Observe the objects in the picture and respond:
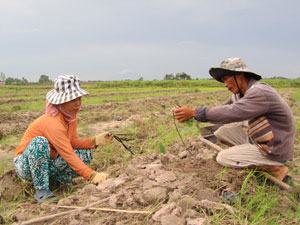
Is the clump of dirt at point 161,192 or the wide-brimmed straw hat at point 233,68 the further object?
the wide-brimmed straw hat at point 233,68

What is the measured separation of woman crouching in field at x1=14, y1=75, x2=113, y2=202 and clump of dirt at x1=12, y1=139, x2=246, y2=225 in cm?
30

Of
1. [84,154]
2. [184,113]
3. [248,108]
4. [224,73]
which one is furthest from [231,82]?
[84,154]

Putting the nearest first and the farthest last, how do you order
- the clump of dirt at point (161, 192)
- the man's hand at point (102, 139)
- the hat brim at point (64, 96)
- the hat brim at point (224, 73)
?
the clump of dirt at point (161, 192)
the hat brim at point (64, 96)
the hat brim at point (224, 73)
the man's hand at point (102, 139)

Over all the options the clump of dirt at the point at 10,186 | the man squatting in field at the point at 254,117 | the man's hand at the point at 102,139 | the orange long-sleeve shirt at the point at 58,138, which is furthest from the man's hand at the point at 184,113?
the clump of dirt at the point at 10,186

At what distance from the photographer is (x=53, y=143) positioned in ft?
14.1

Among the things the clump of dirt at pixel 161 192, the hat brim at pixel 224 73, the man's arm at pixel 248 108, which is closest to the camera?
the clump of dirt at pixel 161 192

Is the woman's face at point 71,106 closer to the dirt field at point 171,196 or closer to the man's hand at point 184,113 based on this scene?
the dirt field at point 171,196

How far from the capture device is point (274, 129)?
432 centimetres

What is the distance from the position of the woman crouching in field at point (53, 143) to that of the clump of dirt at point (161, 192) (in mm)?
304

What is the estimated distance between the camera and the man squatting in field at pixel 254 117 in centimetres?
413

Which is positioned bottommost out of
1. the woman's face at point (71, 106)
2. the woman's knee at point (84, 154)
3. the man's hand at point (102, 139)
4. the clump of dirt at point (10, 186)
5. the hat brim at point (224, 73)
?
the clump of dirt at point (10, 186)

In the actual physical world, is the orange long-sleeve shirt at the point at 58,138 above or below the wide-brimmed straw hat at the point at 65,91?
below

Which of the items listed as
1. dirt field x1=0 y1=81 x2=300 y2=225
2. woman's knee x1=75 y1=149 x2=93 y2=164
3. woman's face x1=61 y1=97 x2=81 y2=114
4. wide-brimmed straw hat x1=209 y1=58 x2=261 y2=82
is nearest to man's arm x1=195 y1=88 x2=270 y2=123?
wide-brimmed straw hat x1=209 y1=58 x2=261 y2=82

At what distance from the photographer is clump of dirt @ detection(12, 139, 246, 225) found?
3336mm
